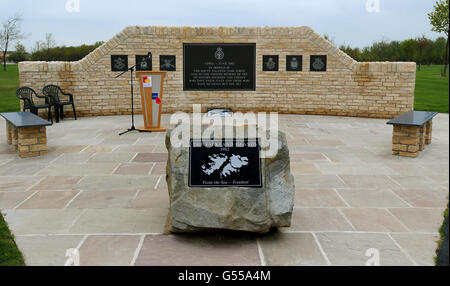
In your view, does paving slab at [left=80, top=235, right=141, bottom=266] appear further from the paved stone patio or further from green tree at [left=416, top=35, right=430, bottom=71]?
green tree at [left=416, top=35, right=430, bottom=71]

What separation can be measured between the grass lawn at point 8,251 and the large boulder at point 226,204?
1128 mm

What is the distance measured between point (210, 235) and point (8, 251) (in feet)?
4.95

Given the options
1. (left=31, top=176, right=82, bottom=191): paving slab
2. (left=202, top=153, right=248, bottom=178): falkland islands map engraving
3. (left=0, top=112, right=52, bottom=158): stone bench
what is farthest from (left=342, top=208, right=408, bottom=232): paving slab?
(left=0, top=112, right=52, bottom=158): stone bench

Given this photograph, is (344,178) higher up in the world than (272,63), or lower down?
lower down

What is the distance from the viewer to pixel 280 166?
11.5 feet

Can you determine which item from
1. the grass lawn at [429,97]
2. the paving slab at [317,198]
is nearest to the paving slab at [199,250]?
the paving slab at [317,198]

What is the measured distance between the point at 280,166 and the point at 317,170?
2.51m

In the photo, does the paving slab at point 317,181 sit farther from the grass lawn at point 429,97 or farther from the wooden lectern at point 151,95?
the grass lawn at point 429,97

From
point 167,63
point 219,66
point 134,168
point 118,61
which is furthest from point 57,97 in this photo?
point 134,168

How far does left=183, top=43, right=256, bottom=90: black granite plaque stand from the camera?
1159cm

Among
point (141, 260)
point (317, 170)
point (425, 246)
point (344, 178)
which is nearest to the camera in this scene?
point (141, 260)
